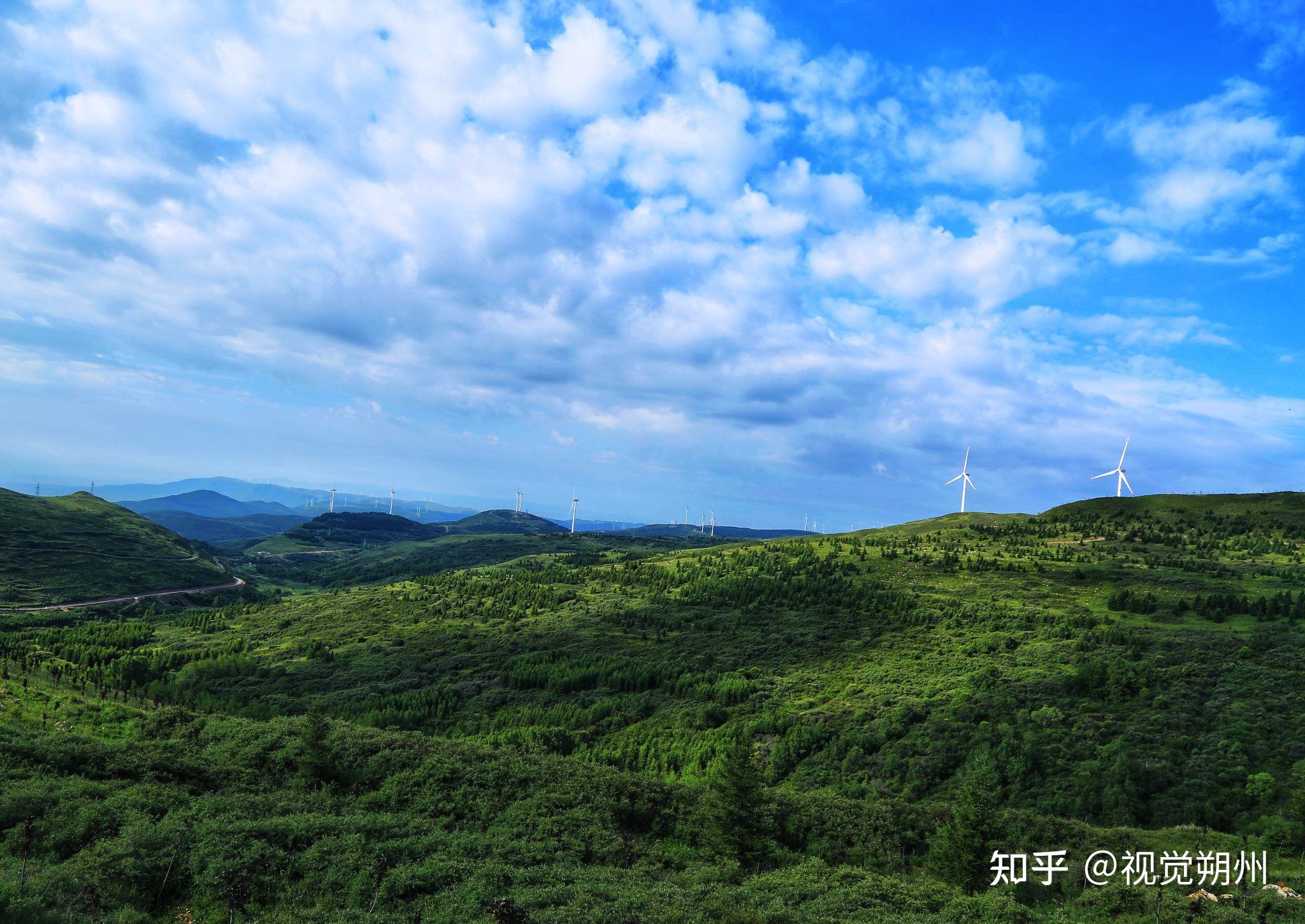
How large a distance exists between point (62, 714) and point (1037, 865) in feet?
235

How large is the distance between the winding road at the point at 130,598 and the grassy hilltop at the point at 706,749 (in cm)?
2003

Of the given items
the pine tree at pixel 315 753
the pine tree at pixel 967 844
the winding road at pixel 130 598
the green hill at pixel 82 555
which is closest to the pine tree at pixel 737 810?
the pine tree at pixel 967 844

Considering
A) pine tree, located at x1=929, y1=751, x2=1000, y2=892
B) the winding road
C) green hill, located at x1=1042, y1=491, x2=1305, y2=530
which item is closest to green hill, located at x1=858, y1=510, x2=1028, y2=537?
green hill, located at x1=1042, y1=491, x2=1305, y2=530

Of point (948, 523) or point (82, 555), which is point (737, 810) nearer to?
point (948, 523)

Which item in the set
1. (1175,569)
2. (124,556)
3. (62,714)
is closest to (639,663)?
(62,714)

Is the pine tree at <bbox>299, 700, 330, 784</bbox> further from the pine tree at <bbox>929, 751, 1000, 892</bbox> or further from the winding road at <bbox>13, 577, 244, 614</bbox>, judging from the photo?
the winding road at <bbox>13, 577, 244, 614</bbox>

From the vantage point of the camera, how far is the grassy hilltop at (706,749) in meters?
24.1

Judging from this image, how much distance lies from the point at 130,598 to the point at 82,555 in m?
29.9

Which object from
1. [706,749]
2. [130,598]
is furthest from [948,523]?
[130,598]

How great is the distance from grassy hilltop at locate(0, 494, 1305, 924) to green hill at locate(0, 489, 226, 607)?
41016 mm

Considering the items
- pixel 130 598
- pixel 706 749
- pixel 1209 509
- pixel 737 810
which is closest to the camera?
pixel 737 810

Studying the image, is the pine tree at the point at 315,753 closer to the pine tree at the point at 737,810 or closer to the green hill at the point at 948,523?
the pine tree at the point at 737,810

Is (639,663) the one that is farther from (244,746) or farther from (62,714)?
(62,714)

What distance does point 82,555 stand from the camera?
475ft
